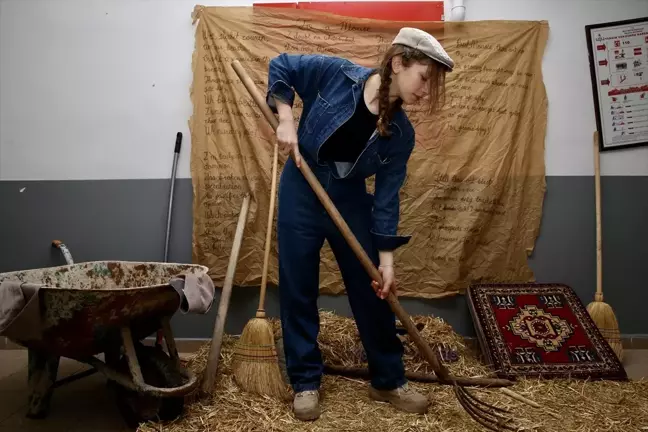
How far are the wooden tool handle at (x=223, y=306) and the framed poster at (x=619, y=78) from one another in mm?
2293

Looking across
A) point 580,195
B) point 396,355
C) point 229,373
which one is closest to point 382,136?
point 396,355

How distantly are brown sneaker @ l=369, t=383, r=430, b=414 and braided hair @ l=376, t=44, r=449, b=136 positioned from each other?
1.11 meters

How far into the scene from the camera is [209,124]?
3.15m

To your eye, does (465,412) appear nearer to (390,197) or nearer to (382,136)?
(390,197)

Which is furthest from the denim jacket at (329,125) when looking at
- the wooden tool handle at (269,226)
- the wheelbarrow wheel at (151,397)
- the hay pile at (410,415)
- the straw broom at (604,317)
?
the straw broom at (604,317)

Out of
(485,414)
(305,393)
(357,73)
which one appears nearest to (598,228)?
(485,414)

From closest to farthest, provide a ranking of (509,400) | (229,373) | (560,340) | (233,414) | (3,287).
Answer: (3,287) < (233,414) < (509,400) < (229,373) < (560,340)

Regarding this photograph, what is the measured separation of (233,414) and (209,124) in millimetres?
1709

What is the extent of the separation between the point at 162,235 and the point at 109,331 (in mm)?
1258

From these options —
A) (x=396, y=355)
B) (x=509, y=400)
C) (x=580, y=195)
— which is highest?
(x=580, y=195)

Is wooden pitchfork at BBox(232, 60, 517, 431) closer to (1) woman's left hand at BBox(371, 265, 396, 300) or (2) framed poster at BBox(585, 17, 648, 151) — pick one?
(1) woman's left hand at BBox(371, 265, 396, 300)

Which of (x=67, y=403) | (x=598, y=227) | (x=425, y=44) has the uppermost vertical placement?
(x=425, y=44)

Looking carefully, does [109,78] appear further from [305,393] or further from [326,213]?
[305,393]

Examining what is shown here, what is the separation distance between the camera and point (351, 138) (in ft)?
6.79
